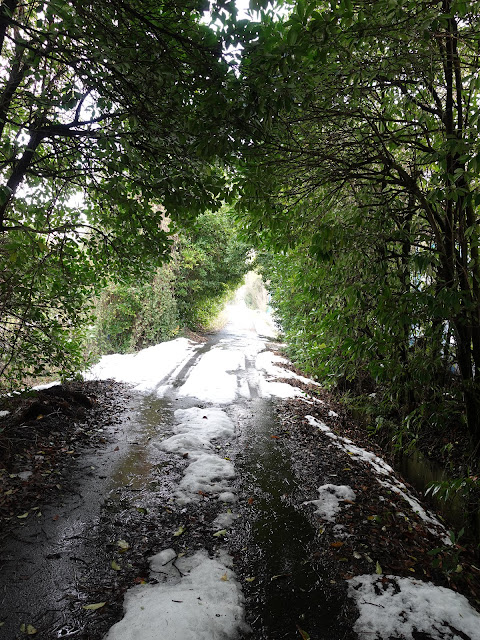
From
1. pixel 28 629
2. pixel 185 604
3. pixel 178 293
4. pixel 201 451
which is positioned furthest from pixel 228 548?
pixel 178 293

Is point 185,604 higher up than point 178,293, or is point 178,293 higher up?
point 178,293

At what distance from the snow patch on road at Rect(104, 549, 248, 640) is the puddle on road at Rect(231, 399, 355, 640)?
18 cm

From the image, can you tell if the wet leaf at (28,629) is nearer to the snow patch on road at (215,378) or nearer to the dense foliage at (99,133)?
the dense foliage at (99,133)

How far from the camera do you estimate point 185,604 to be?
104 inches

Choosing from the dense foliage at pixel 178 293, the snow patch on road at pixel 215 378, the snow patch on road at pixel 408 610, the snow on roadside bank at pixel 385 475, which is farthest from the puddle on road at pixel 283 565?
the dense foliage at pixel 178 293

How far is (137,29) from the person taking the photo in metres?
3.19

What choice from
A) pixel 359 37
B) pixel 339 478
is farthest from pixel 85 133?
pixel 339 478

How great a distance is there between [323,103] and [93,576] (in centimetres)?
483

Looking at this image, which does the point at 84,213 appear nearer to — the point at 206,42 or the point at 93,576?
the point at 206,42

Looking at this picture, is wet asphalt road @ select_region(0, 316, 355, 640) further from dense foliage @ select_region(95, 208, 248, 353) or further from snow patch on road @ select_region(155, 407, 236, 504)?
dense foliage @ select_region(95, 208, 248, 353)

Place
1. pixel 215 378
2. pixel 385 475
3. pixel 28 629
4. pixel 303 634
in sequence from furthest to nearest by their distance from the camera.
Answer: pixel 215 378, pixel 385 475, pixel 303 634, pixel 28 629

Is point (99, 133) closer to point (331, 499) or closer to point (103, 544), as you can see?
point (103, 544)

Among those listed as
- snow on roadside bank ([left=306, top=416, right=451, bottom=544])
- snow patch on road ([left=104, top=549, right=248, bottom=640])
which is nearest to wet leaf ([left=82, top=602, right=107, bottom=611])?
snow patch on road ([left=104, top=549, right=248, bottom=640])

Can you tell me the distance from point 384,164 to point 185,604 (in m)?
4.67
